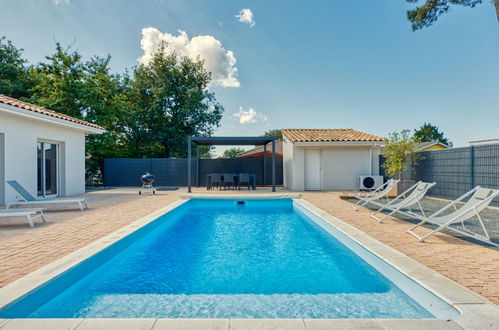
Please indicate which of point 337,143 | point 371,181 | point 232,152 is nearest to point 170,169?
point 337,143

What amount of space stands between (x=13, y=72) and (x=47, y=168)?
1381 cm

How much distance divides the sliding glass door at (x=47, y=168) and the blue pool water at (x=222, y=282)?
7.09 metres

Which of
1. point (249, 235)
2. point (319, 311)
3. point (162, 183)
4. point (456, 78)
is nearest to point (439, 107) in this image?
point (456, 78)

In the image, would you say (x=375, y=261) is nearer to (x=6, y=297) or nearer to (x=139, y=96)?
(x=6, y=297)

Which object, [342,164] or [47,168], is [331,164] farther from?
[47,168]

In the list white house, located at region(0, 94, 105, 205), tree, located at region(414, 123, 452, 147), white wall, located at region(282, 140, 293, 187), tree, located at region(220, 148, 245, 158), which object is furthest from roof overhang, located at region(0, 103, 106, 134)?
tree, located at region(414, 123, 452, 147)

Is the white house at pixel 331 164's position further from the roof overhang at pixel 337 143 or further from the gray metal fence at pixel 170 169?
the gray metal fence at pixel 170 169

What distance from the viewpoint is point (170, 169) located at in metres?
16.6

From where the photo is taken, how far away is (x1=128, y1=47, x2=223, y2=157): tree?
21.6 meters

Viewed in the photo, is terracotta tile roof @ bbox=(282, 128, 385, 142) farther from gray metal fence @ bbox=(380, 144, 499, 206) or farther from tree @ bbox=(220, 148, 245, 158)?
tree @ bbox=(220, 148, 245, 158)

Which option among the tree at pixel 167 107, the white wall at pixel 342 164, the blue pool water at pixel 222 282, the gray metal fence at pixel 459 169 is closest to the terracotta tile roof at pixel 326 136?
the white wall at pixel 342 164

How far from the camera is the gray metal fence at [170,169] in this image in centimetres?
1639

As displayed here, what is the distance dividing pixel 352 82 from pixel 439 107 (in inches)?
565

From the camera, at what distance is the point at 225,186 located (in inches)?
591
